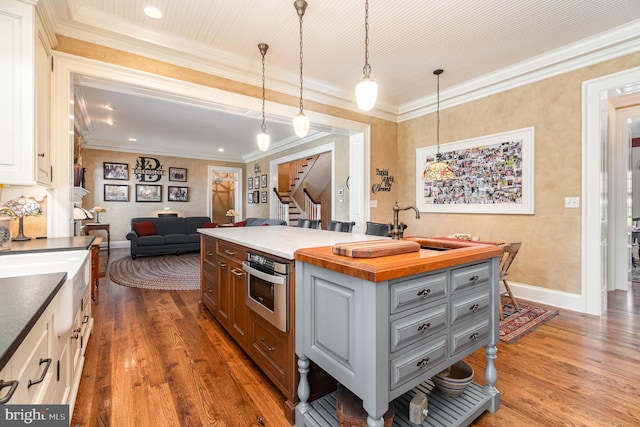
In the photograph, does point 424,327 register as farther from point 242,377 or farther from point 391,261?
point 242,377

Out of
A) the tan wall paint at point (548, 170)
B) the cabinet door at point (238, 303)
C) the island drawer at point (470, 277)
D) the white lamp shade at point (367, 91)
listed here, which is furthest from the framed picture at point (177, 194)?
the island drawer at point (470, 277)

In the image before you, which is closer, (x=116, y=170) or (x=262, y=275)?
(x=262, y=275)

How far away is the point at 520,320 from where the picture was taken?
2918 mm

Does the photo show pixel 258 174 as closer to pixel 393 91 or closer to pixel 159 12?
pixel 393 91

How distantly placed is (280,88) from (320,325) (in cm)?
333

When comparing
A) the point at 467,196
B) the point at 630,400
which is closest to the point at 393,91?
the point at 467,196

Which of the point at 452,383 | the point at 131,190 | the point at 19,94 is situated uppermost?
the point at 19,94

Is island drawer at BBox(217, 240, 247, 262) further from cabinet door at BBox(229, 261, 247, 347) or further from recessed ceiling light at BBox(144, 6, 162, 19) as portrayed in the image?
recessed ceiling light at BBox(144, 6, 162, 19)

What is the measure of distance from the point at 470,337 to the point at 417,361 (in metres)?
0.45

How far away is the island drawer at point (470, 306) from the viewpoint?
4.74 feet

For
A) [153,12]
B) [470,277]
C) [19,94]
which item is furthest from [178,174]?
[470,277]

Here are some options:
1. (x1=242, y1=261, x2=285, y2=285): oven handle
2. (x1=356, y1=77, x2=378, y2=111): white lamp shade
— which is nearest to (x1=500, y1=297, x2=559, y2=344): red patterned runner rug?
(x1=242, y1=261, x2=285, y2=285): oven handle

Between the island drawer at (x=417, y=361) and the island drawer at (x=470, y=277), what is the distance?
0.26 metres

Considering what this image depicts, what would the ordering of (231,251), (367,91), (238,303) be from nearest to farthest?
1. (367,91)
2. (238,303)
3. (231,251)
